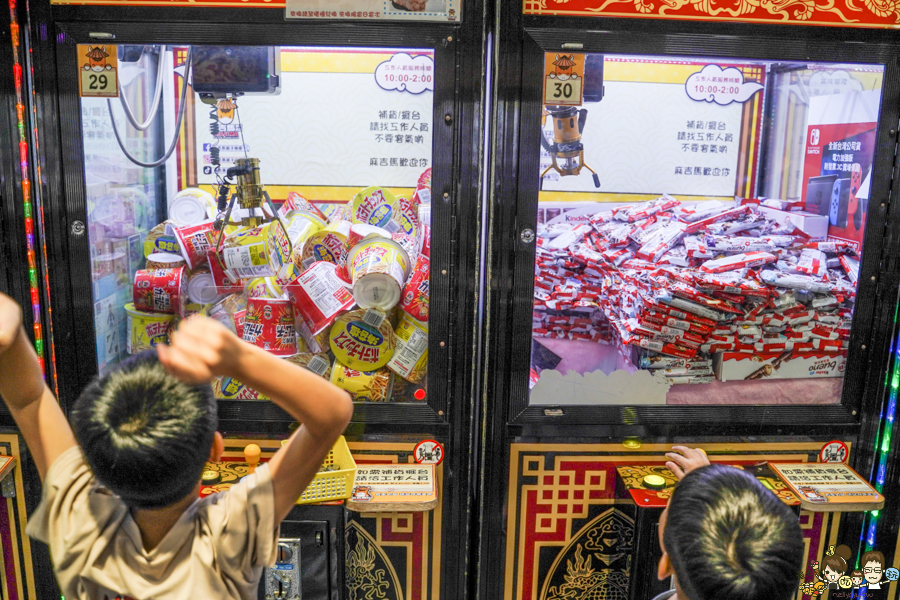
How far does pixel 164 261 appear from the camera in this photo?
203 cm

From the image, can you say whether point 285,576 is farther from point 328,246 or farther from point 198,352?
point 198,352

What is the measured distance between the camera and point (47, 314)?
6.65 ft

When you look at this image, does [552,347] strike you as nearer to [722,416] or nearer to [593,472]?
[593,472]

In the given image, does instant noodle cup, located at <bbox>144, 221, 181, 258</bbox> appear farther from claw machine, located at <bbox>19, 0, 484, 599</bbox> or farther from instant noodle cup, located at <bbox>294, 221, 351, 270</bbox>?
instant noodle cup, located at <bbox>294, 221, 351, 270</bbox>

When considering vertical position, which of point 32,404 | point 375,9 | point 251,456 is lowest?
point 251,456

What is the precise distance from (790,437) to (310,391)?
177cm

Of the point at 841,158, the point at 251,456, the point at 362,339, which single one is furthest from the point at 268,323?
the point at 841,158

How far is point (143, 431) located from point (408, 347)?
1.16 m

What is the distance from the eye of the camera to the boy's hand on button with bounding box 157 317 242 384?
770 mm

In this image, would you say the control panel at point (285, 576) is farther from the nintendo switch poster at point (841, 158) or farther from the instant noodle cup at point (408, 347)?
the nintendo switch poster at point (841, 158)

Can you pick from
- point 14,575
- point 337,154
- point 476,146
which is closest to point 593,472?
point 476,146

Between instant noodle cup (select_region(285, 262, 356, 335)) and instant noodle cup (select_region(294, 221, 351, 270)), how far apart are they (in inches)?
1.5

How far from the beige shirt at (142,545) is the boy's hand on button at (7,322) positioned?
22 cm

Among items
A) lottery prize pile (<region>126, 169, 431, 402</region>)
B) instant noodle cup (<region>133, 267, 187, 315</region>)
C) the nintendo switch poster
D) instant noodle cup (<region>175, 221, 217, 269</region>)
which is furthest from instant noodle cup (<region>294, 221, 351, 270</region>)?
the nintendo switch poster
